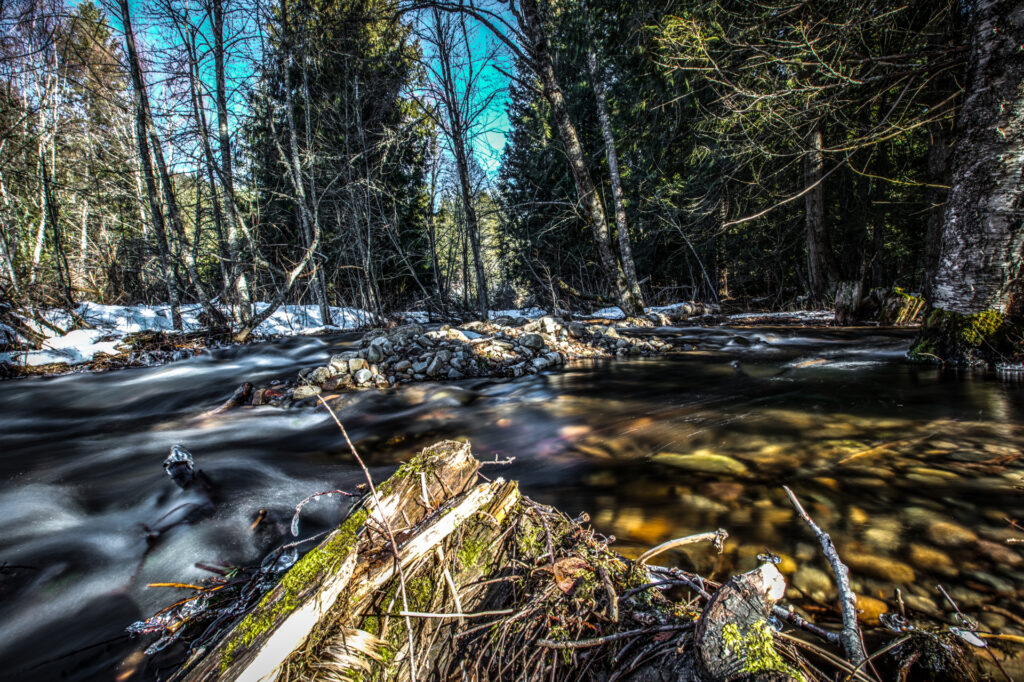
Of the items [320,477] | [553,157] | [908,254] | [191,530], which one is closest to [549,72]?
[553,157]

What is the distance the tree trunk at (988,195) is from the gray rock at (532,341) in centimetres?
485

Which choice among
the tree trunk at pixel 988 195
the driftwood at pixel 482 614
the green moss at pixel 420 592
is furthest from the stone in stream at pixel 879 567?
the tree trunk at pixel 988 195

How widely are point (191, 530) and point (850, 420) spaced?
4.60 m

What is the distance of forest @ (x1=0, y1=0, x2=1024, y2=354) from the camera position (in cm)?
518

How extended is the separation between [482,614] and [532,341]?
5621mm

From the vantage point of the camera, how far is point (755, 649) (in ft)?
2.57

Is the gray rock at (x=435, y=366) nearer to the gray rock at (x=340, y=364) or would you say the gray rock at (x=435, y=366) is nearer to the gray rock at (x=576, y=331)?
the gray rock at (x=340, y=364)

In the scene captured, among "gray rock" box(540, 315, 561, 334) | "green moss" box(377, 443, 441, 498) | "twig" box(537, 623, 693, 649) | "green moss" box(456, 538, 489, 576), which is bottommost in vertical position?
"twig" box(537, 623, 693, 649)

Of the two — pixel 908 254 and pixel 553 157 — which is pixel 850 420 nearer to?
pixel 908 254

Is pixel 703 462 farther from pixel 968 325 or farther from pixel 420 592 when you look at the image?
pixel 968 325

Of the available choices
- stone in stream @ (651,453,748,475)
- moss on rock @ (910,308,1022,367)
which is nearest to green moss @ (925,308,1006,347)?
moss on rock @ (910,308,1022,367)

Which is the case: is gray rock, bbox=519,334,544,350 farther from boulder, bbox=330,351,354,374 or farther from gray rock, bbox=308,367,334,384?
gray rock, bbox=308,367,334,384

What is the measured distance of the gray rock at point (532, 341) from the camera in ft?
21.5

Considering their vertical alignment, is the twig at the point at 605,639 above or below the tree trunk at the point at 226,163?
below
